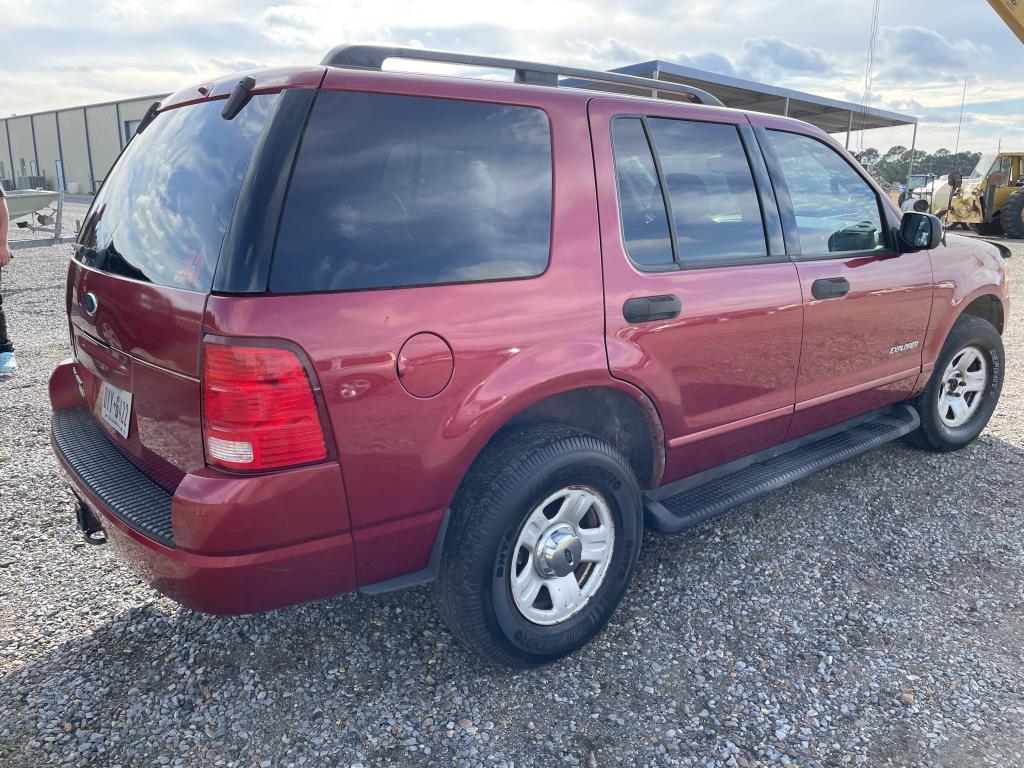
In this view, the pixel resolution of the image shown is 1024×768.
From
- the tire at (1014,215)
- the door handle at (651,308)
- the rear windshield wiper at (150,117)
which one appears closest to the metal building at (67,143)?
the tire at (1014,215)

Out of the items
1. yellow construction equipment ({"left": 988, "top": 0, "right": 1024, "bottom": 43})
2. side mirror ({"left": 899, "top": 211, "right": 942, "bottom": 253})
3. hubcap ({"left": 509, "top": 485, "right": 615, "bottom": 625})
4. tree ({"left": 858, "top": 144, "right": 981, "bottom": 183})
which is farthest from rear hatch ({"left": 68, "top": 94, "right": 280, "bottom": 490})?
tree ({"left": 858, "top": 144, "right": 981, "bottom": 183})

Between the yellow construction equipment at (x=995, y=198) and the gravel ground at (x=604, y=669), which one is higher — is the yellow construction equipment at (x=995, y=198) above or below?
above

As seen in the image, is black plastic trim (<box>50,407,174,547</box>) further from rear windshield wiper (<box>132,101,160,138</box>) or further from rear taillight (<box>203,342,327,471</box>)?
rear windshield wiper (<box>132,101,160,138</box>)

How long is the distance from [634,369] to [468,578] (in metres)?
0.89

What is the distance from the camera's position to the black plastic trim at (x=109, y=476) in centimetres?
205

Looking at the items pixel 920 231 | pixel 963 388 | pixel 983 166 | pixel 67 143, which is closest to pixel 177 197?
pixel 920 231

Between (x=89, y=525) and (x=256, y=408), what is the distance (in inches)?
38.2

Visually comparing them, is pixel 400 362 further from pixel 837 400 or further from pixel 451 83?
pixel 837 400

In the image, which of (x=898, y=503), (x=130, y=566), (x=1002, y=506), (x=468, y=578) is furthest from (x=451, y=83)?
(x=1002, y=506)

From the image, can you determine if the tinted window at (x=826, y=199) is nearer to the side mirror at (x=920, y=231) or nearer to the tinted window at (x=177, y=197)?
the side mirror at (x=920, y=231)

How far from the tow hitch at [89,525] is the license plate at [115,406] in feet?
0.88

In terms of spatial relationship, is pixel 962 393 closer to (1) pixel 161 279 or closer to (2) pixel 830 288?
(2) pixel 830 288

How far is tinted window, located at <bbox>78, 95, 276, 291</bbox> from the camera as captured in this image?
6.45ft

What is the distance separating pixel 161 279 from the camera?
2062 millimetres
